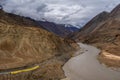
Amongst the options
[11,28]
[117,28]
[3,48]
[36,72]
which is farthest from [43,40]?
[117,28]

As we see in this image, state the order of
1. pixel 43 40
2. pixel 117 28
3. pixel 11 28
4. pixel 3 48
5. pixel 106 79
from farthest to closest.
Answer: pixel 117 28 < pixel 43 40 < pixel 11 28 < pixel 3 48 < pixel 106 79

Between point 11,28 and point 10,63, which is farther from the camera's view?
point 11,28

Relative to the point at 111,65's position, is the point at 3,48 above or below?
above

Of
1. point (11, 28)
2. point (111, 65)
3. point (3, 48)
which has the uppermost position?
point (11, 28)

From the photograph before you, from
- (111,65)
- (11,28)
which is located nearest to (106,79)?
(111,65)

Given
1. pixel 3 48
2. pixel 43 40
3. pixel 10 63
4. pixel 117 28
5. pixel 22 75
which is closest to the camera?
pixel 22 75

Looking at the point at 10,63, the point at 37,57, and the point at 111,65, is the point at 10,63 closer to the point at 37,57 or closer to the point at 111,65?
the point at 37,57

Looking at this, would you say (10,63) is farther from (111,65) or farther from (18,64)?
(111,65)

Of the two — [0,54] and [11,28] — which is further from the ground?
[11,28]

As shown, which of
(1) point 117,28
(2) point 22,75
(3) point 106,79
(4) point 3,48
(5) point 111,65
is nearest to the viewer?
(2) point 22,75
